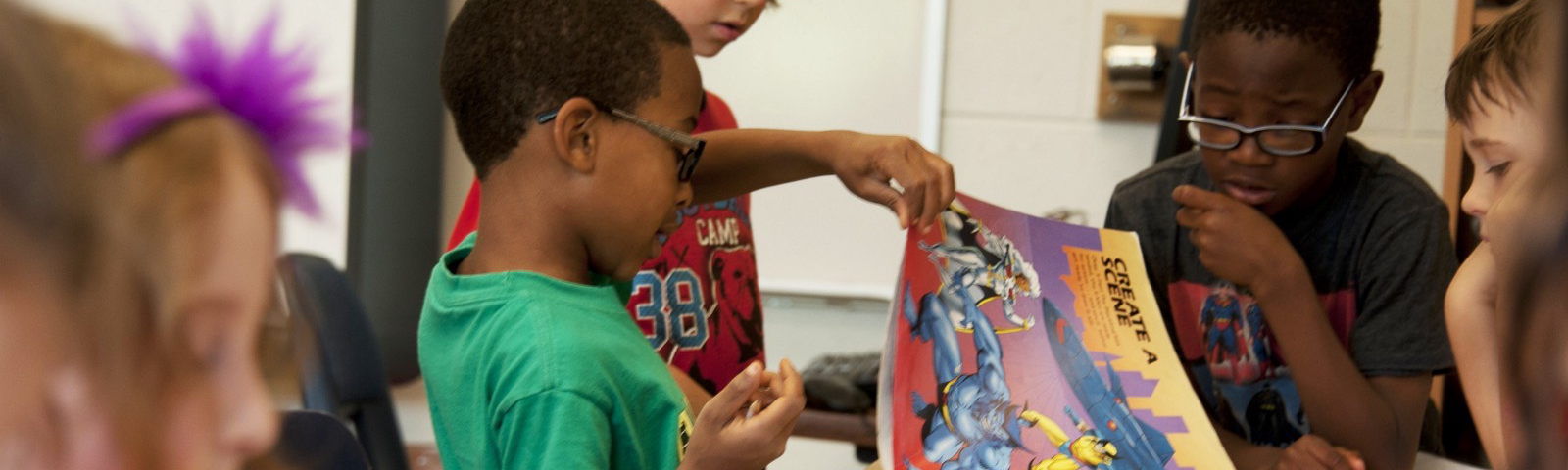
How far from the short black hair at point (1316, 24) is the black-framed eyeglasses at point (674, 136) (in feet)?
1.60

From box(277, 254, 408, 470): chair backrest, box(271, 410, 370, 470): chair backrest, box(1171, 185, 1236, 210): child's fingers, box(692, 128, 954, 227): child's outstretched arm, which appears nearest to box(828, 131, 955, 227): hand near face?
box(692, 128, 954, 227): child's outstretched arm

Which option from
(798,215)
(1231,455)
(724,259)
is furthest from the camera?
(798,215)

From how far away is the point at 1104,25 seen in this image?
2.01 m

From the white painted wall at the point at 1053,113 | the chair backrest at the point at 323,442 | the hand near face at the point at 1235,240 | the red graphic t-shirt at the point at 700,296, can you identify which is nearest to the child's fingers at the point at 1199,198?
the hand near face at the point at 1235,240

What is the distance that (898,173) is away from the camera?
0.88 meters

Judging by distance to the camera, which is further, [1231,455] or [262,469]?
[1231,455]

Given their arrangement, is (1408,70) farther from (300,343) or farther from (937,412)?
(300,343)

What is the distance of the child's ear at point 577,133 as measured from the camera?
79 cm

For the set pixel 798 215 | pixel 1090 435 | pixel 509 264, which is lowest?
pixel 798 215

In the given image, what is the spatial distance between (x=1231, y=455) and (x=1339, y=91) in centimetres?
32

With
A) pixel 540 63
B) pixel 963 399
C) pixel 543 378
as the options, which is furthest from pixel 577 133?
pixel 963 399

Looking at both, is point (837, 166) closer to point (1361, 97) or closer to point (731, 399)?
point (731, 399)

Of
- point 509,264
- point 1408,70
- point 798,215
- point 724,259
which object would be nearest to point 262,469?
point 509,264

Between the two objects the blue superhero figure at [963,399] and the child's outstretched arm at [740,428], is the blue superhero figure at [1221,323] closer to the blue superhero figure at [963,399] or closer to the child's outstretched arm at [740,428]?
the blue superhero figure at [963,399]
